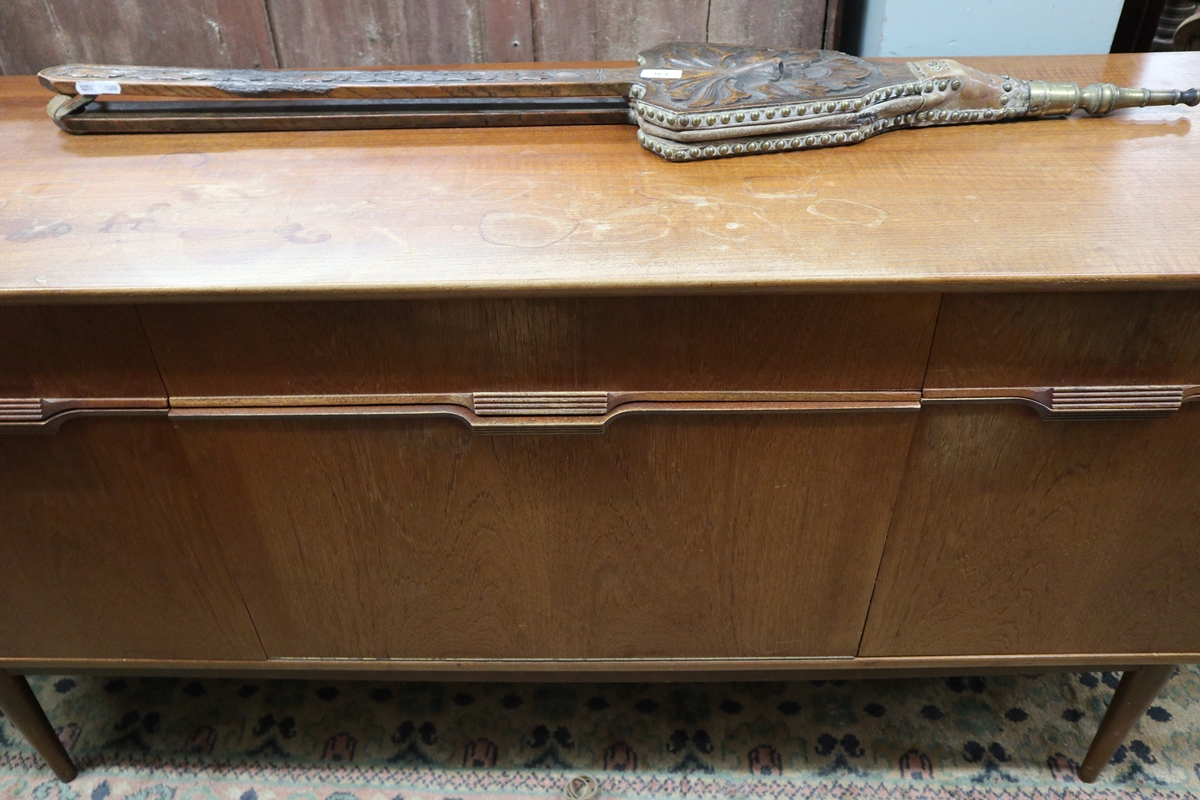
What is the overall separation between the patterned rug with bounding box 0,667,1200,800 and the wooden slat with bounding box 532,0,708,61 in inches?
36.1

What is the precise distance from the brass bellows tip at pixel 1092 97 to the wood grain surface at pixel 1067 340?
292 mm

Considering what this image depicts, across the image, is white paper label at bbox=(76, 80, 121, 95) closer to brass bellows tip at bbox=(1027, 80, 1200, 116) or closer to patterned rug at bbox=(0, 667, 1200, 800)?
patterned rug at bbox=(0, 667, 1200, 800)

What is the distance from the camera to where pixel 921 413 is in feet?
2.59

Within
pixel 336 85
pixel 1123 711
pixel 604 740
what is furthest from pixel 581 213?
pixel 1123 711

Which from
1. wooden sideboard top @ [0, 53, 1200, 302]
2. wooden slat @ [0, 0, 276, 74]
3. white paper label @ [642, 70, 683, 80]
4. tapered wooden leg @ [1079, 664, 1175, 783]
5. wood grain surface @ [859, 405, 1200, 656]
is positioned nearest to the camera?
wooden sideboard top @ [0, 53, 1200, 302]

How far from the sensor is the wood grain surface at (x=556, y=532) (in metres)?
0.82

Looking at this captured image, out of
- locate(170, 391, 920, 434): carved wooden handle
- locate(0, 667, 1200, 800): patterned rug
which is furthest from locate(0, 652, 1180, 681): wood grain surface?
locate(170, 391, 920, 434): carved wooden handle

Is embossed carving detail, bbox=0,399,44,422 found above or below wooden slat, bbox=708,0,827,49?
below

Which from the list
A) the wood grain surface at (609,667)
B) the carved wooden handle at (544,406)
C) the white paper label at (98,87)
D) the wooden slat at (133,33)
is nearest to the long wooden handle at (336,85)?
the white paper label at (98,87)

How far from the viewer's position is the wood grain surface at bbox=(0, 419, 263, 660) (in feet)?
2.72

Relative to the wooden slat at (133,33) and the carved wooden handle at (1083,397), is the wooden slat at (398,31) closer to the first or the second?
the wooden slat at (133,33)

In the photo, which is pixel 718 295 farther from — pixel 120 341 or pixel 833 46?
pixel 833 46

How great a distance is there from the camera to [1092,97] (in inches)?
35.5

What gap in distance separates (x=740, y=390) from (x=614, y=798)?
0.66 m
